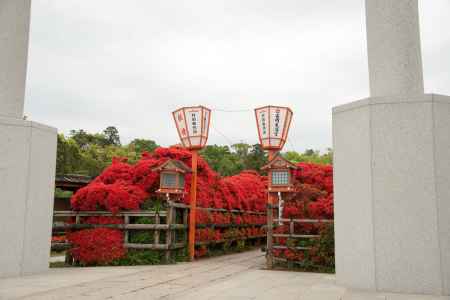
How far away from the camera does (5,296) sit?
537 cm

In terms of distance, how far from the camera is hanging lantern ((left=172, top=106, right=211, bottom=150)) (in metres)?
11.2

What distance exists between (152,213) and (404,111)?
6283 millimetres

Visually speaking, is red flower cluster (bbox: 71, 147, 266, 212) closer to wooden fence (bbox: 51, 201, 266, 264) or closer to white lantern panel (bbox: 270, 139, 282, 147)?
wooden fence (bbox: 51, 201, 266, 264)

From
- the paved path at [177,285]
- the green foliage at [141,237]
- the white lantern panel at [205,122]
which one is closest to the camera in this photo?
the paved path at [177,285]

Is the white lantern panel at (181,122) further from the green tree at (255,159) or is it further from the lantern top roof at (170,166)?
the green tree at (255,159)

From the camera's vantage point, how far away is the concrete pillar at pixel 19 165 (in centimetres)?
718

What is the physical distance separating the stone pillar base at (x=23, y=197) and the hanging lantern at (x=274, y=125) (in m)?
4.99

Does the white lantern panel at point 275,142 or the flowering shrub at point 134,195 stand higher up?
the white lantern panel at point 275,142

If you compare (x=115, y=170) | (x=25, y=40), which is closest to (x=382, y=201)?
(x=25, y=40)

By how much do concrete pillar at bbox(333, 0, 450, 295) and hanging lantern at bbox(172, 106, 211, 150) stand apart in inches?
221

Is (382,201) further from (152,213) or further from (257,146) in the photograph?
(257,146)

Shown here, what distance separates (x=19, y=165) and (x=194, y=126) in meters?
4.79

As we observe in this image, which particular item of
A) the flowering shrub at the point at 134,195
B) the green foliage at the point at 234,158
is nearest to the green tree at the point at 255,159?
the green foliage at the point at 234,158

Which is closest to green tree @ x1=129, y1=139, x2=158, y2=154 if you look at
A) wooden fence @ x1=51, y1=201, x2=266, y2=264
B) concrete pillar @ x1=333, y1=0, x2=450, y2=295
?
wooden fence @ x1=51, y1=201, x2=266, y2=264
